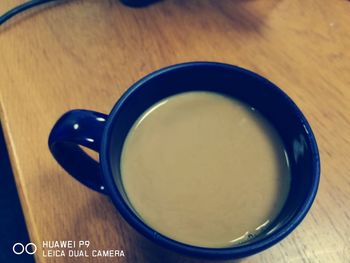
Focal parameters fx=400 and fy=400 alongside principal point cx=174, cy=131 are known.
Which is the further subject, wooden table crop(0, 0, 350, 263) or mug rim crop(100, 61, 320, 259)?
wooden table crop(0, 0, 350, 263)

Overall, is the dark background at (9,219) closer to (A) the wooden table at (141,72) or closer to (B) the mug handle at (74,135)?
(A) the wooden table at (141,72)

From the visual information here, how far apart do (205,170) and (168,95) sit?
0.27ft

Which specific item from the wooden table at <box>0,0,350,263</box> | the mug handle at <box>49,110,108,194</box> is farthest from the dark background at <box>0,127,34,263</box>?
the mug handle at <box>49,110,108,194</box>

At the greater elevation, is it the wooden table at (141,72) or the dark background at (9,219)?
the wooden table at (141,72)

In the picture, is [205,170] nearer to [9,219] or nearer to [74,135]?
[74,135]

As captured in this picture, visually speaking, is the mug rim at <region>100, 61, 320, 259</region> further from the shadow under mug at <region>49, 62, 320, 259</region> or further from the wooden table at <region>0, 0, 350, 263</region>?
the wooden table at <region>0, 0, 350, 263</region>

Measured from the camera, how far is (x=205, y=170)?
346 mm

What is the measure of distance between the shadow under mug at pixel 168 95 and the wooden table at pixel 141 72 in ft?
0.23

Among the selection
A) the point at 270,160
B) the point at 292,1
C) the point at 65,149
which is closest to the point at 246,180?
the point at 270,160

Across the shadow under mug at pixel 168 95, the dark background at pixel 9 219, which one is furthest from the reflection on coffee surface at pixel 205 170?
the dark background at pixel 9 219

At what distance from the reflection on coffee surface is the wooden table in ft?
0.20

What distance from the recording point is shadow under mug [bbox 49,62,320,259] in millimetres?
270

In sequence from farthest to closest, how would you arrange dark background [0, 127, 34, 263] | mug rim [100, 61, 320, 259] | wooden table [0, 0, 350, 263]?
dark background [0, 127, 34, 263] → wooden table [0, 0, 350, 263] → mug rim [100, 61, 320, 259]

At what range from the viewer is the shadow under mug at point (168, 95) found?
27 cm
